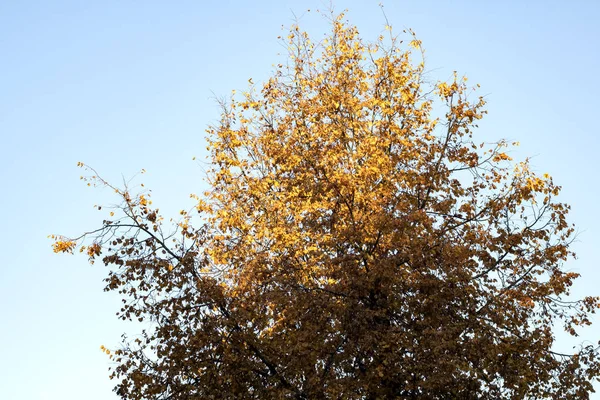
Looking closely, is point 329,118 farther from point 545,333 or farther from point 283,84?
point 545,333

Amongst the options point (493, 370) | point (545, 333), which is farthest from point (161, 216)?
point (545, 333)

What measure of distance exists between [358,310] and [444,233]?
13.6 feet

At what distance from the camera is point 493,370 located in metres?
18.0

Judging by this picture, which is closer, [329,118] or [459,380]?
[459,380]

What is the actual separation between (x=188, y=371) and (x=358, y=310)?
4.53 meters

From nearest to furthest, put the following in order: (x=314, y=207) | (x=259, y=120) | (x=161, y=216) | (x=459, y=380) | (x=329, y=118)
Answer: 1. (x=459, y=380)
2. (x=161, y=216)
3. (x=314, y=207)
4. (x=329, y=118)
5. (x=259, y=120)

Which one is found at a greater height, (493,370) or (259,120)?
(259,120)

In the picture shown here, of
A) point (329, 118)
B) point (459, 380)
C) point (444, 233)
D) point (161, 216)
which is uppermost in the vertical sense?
point (329, 118)

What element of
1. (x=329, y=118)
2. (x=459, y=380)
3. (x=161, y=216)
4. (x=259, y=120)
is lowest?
(x=459, y=380)

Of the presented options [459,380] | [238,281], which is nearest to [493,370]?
[459,380]

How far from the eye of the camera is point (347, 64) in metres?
25.0

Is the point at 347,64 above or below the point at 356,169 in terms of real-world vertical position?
above

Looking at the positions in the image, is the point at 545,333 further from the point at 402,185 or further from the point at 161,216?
the point at 161,216

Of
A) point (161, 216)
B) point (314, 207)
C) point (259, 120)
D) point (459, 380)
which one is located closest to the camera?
point (459, 380)
